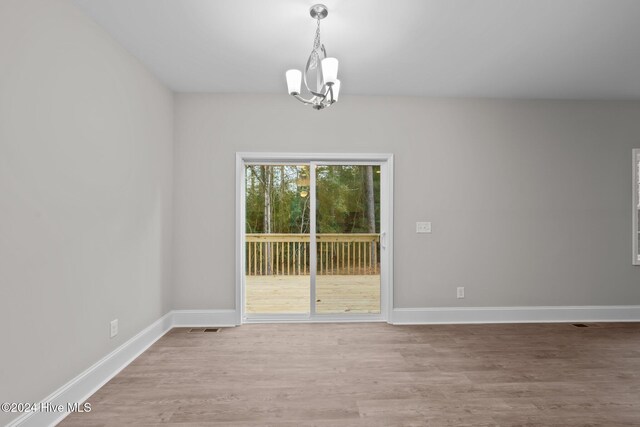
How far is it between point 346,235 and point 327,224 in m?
0.27

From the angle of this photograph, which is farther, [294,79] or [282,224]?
[282,224]

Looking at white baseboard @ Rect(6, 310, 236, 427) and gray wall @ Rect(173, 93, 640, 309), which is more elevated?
gray wall @ Rect(173, 93, 640, 309)

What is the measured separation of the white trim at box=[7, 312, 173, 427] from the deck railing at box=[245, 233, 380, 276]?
65.4 inches

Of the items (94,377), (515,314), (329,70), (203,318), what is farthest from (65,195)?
(515,314)

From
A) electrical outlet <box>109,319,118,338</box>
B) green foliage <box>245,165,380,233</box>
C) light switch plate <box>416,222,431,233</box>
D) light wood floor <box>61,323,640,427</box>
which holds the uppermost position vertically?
green foliage <box>245,165,380,233</box>

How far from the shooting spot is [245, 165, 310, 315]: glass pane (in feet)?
13.2

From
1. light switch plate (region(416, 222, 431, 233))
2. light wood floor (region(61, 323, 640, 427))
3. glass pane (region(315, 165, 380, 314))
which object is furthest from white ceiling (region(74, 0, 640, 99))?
light wood floor (region(61, 323, 640, 427))

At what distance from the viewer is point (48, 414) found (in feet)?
6.25

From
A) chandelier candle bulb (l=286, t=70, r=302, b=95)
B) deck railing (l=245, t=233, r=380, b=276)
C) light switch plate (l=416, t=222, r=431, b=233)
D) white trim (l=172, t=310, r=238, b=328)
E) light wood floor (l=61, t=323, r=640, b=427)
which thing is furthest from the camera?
deck railing (l=245, t=233, r=380, b=276)

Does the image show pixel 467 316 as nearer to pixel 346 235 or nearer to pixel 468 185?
pixel 468 185

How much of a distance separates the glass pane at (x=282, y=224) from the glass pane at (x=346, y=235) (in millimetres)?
260

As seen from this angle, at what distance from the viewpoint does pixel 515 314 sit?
3820mm

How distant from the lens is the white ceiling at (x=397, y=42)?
2.23 meters

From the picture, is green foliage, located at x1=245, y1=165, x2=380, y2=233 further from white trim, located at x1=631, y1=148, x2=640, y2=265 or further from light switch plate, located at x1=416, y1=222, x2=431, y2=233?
white trim, located at x1=631, y1=148, x2=640, y2=265
